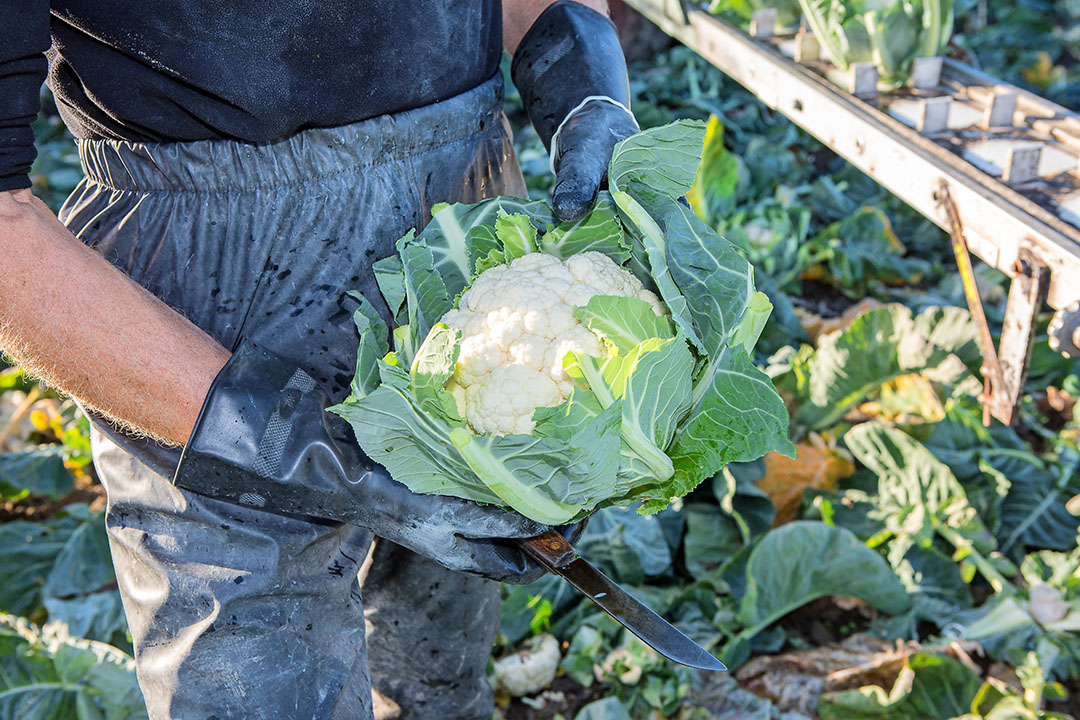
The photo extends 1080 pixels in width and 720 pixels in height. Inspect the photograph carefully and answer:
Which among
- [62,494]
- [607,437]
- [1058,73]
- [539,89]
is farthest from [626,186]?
[1058,73]

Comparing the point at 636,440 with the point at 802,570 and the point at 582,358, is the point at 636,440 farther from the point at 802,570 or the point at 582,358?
the point at 802,570

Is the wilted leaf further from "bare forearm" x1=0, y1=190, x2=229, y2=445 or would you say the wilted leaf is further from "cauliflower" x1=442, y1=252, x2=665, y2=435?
"bare forearm" x1=0, y1=190, x2=229, y2=445

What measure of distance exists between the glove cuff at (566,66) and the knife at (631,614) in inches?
25.2

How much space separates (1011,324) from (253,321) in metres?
1.48

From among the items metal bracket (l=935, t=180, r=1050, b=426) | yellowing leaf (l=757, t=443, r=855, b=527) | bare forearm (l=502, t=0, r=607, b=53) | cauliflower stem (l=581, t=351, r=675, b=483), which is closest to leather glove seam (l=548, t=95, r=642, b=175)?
bare forearm (l=502, t=0, r=607, b=53)

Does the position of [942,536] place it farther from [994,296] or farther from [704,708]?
[994,296]

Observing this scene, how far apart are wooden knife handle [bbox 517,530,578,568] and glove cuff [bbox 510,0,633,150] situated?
0.60 metres

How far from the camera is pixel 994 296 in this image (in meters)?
3.59

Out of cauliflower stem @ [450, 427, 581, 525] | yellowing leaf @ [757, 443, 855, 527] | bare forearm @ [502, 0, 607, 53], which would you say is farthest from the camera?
yellowing leaf @ [757, 443, 855, 527]

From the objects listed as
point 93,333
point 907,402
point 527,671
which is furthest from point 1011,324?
point 93,333

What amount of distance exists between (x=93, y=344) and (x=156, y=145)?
299 millimetres

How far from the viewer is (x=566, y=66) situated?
151 cm

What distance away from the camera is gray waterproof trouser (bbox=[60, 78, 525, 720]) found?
122 centimetres

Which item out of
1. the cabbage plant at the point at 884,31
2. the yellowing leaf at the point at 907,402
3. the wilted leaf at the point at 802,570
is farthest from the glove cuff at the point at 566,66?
the yellowing leaf at the point at 907,402
